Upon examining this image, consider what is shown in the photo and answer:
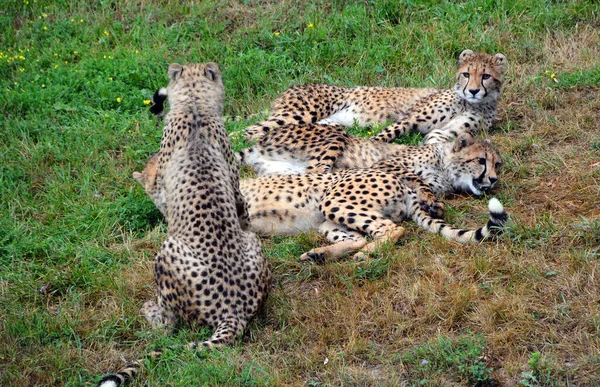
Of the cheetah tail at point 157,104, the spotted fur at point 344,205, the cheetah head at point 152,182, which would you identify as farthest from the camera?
the cheetah tail at point 157,104

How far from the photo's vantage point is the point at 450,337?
460cm

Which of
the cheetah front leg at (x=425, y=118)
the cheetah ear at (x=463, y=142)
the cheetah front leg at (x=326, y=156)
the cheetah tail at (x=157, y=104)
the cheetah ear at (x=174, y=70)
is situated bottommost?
the cheetah front leg at (x=425, y=118)

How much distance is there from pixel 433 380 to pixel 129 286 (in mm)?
1943

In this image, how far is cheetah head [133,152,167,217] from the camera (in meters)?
6.03

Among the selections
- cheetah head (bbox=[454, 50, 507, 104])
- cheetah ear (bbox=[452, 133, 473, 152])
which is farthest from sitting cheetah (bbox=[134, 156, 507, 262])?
cheetah head (bbox=[454, 50, 507, 104])

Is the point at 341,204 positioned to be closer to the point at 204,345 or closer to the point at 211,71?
the point at 211,71

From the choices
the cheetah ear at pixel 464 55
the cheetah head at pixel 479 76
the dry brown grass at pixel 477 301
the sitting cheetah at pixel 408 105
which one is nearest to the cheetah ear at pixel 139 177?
the sitting cheetah at pixel 408 105

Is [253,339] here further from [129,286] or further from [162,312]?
[129,286]

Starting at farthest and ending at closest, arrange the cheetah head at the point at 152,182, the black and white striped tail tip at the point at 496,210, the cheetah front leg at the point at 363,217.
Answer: the cheetah head at the point at 152,182
the cheetah front leg at the point at 363,217
the black and white striped tail tip at the point at 496,210

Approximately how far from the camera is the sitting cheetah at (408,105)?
7.51m

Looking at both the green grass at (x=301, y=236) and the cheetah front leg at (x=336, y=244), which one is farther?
the cheetah front leg at (x=336, y=244)

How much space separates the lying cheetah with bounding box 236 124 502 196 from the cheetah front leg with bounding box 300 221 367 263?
2.68ft

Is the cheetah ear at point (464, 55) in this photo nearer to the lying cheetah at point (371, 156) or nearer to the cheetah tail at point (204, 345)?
the lying cheetah at point (371, 156)

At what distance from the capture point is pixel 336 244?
18.4ft
